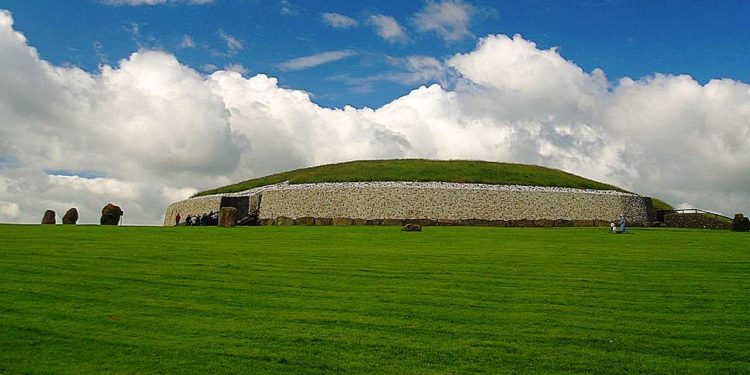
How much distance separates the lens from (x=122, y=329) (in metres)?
12.0

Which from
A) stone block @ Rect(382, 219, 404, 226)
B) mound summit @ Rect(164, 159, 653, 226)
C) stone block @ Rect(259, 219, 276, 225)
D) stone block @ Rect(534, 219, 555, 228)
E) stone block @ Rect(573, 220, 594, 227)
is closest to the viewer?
stone block @ Rect(534, 219, 555, 228)

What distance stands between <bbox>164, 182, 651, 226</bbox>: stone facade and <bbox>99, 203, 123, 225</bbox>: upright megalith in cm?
1013

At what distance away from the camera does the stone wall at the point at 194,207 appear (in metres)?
55.0

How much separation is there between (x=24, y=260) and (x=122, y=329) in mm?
8075

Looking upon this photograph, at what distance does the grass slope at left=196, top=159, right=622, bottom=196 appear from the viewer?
5269 cm

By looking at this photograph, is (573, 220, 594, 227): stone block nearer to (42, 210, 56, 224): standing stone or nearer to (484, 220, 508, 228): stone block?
(484, 220, 508, 228): stone block

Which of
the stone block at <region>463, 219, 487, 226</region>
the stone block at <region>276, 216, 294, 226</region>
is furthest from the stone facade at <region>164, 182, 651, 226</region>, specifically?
the stone block at <region>276, 216, 294, 226</region>

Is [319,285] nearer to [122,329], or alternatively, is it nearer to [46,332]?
[122,329]

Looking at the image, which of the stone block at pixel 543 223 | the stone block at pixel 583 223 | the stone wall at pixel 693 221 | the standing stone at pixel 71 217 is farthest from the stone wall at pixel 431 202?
the standing stone at pixel 71 217

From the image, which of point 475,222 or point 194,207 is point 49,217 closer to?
point 194,207

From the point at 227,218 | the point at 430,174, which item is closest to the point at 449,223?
the point at 430,174

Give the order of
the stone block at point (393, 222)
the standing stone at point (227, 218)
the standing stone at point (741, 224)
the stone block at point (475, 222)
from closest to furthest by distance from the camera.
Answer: the standing stone at point (227, 218)
the standing stone at point (741, 224)
the stone block at point (393, 222)
the stone block at point (475, 222)

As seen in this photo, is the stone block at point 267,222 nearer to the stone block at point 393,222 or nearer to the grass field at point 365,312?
the stone block at point 393,222

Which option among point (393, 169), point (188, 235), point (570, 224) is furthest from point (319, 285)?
point (393, 169)
